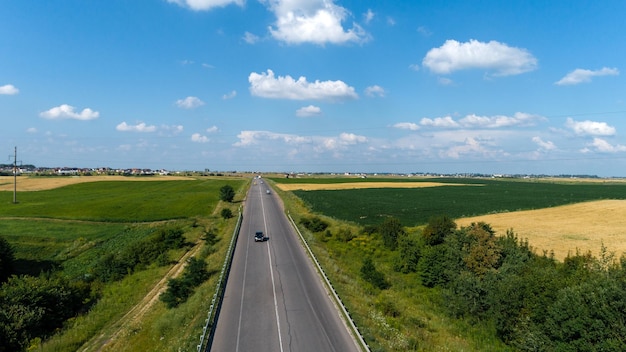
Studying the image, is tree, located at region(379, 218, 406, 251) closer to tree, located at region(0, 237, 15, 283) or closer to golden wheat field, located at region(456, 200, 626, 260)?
golden wheat field, located at region(456, 200, 626, 260)

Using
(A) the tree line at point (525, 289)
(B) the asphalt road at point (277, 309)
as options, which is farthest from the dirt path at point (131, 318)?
(A) the tree line at point (525, 289)

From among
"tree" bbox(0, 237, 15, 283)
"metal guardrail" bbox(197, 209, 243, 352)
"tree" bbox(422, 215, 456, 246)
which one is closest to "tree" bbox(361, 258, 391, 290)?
"tree" bbox(422, 215, 456, 246)

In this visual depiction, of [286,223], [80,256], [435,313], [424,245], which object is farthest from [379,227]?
[80,256]

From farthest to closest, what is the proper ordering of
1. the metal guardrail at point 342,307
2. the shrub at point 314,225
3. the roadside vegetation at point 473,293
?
the shrub at point 314,225, the metal guardrail at point 342,307, the roadside vegetation at point 473,293

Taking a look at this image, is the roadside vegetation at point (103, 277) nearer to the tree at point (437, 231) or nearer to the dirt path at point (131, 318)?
the dirt path at point (131, 318)

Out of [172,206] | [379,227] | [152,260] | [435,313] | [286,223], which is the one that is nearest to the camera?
[435,313]

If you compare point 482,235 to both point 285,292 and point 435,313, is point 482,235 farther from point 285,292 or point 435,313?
point 285,292

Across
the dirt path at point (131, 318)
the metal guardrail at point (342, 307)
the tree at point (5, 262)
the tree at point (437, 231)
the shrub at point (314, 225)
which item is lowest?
the dirt path at point (131, 318)

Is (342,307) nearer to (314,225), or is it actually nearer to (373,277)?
(373,277)
